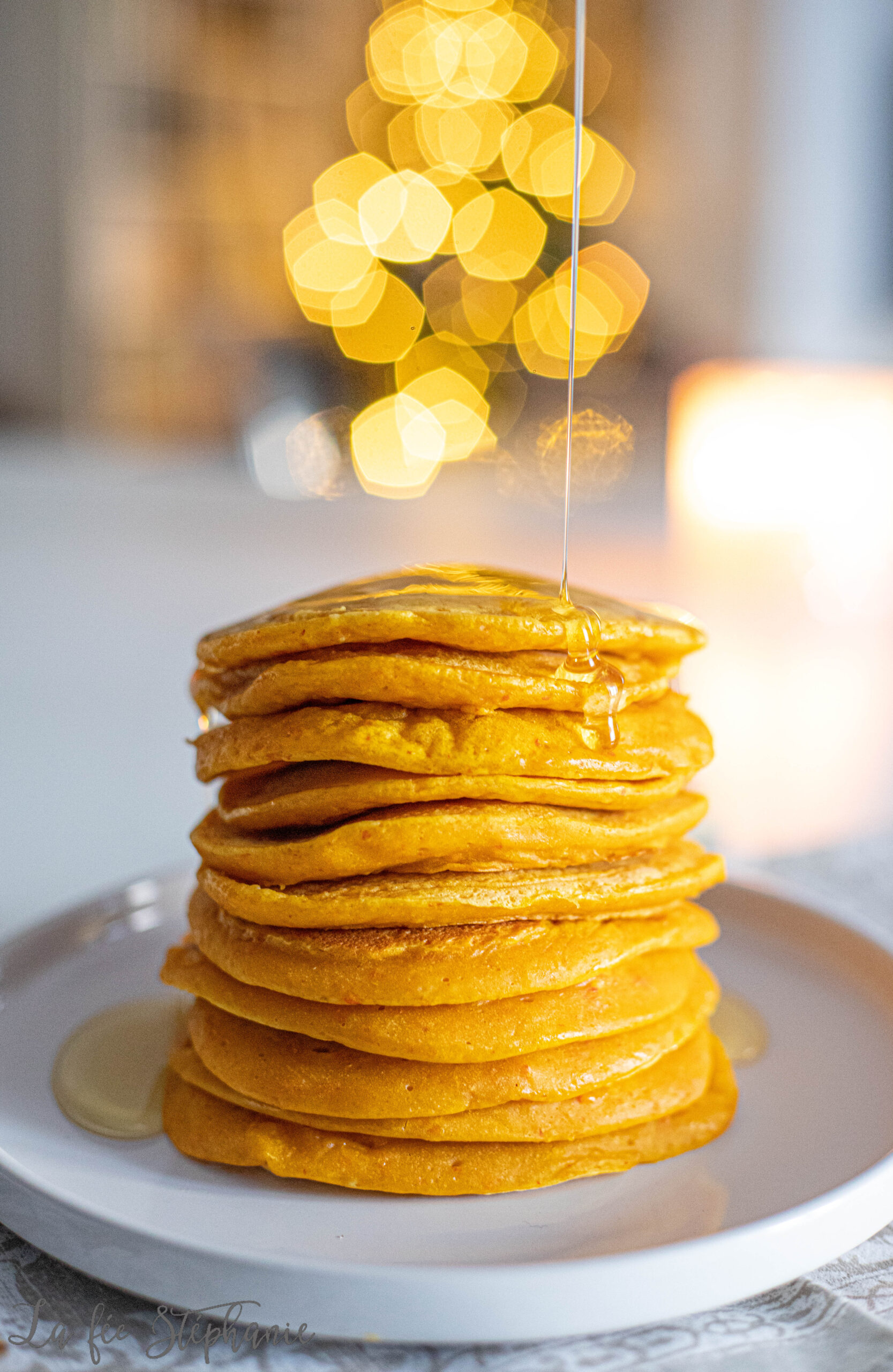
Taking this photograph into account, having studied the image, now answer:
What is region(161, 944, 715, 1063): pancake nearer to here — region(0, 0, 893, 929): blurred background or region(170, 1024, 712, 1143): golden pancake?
region(170, 1024, 712, 1143): golden pancake

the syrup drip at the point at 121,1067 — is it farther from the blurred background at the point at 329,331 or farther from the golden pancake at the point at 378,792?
the blurred background at the point at 329,331

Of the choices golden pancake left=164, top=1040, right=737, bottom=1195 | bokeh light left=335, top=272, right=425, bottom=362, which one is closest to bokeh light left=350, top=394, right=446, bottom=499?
bokeh light left=335, top=272, right=425, bottom=362

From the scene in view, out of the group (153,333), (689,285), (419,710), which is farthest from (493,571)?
(689,285)

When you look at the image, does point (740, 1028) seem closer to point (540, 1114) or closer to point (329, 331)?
point (540, 1114)

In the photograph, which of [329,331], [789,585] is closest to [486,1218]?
[789,585]

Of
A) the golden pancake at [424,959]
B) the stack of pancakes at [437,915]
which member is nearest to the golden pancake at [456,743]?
the stack of pancakes at [437,915]

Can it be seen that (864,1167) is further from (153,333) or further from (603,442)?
(603,442)
